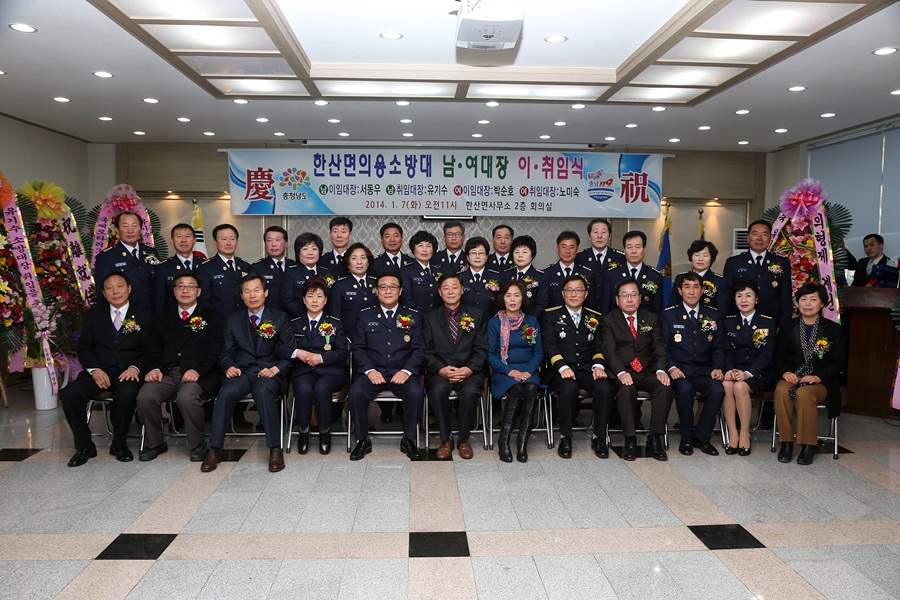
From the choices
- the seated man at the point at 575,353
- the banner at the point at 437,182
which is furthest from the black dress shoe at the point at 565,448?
the banner at the point at 437,182

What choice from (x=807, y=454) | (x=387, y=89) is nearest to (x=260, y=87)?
Answer: (x=387, y=89)

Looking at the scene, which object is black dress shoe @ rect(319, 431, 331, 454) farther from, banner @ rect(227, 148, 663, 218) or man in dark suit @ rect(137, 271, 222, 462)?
banner @ rect(227, 148, 663, 218)

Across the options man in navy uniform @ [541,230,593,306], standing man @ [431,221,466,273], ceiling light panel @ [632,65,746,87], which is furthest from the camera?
standing man @ [431,221,466,273]

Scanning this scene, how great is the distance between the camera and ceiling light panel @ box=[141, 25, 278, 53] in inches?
161

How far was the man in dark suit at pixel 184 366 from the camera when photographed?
13.8 ft

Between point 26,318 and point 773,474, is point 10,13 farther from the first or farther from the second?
point 773,474

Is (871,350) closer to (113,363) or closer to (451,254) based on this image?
(451,254)

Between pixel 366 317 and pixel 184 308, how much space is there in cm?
130

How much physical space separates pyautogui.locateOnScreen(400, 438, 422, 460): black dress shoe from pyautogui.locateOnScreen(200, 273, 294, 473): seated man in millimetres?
825

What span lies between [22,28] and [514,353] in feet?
12.5

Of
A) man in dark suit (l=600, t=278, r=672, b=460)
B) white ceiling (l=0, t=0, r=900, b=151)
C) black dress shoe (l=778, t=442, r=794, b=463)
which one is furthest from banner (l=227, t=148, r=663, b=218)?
black dress shoe (l=778, t=442, r=794, b=463)

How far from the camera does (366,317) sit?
460 cm

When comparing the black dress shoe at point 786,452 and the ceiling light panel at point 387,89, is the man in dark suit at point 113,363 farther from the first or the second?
the black dress shoe at point 786,452

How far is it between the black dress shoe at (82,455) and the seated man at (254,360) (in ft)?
2.50
